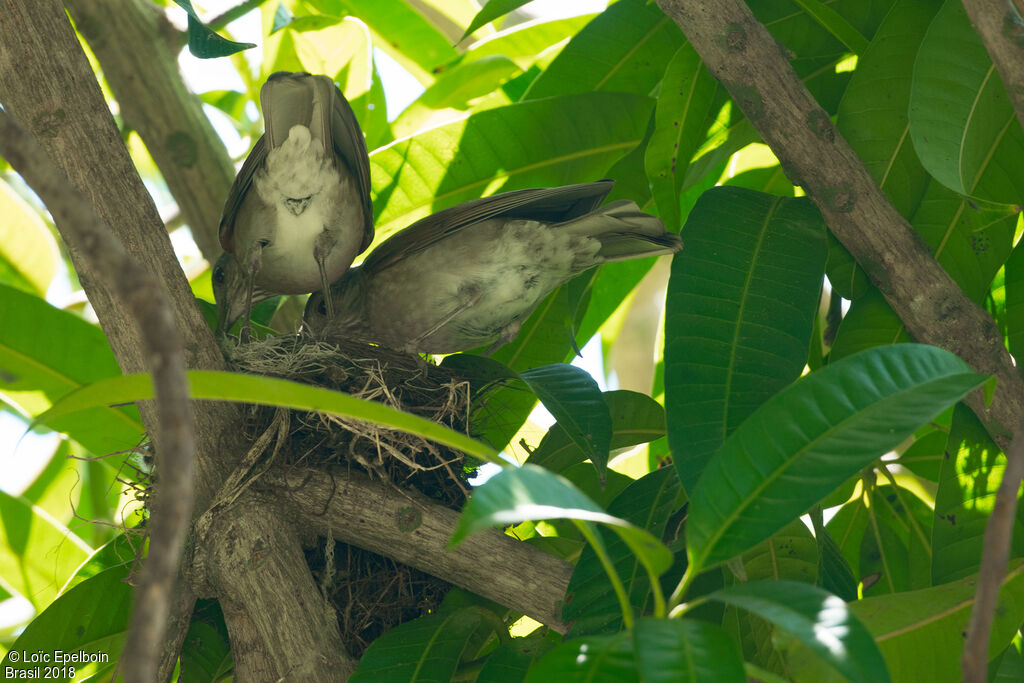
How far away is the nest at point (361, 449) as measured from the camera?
242 centimetres

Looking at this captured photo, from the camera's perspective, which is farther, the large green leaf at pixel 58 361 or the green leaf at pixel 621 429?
the large green leaf at pixel 58 361

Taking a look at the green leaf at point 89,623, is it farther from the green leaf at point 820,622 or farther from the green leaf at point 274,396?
the green leaf at point 820,622

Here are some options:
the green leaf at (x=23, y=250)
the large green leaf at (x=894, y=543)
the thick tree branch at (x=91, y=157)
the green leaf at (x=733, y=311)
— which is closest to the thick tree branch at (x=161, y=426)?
the green leaf at (x=733, y=311)

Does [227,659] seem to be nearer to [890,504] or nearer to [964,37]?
[890,504]

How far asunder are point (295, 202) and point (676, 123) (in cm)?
140

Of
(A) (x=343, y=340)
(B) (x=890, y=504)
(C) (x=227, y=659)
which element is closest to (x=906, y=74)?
(B) (x=890, y=504)

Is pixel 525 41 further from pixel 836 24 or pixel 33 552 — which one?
pixel 33 552

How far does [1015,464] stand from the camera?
3.76ft

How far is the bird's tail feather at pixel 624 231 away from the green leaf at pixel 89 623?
1.69 meters

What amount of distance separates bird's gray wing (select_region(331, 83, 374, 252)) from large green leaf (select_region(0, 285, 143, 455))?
2.96ft

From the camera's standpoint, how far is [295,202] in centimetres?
319

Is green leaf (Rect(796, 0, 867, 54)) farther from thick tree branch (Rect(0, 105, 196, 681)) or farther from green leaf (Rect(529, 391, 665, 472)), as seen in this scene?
thick tree branch (Rect(0, 105, 196, 681))

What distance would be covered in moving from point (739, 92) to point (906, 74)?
528mm

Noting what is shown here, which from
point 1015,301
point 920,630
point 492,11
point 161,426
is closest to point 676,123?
point 492,11
